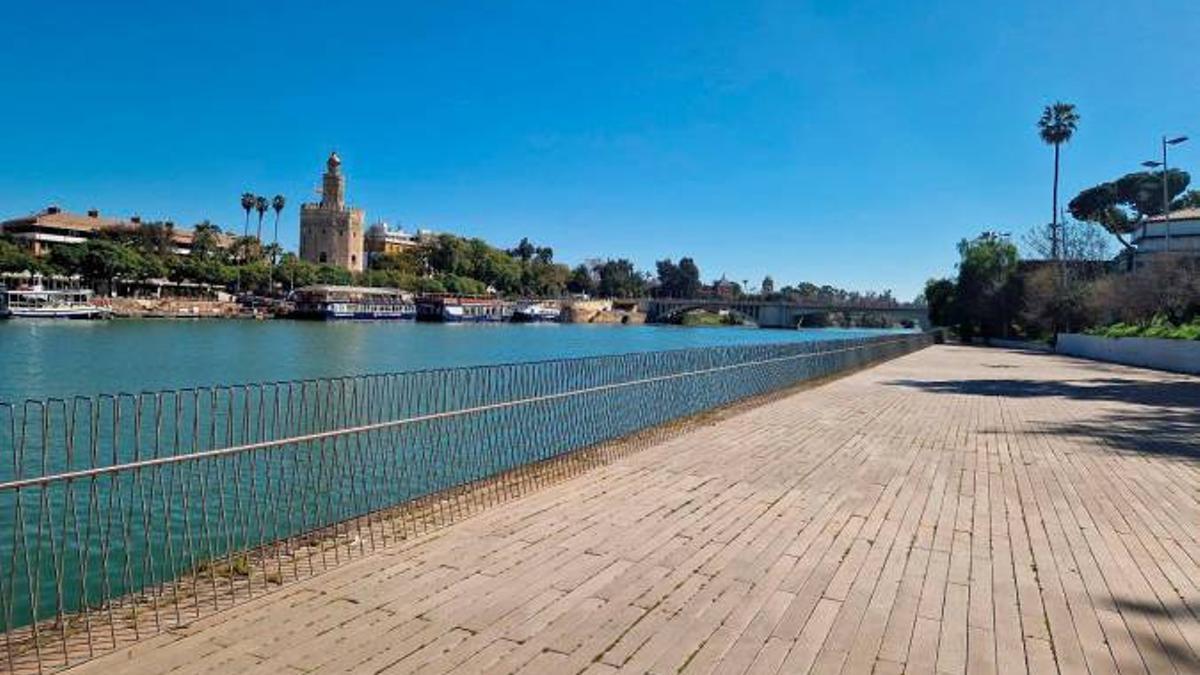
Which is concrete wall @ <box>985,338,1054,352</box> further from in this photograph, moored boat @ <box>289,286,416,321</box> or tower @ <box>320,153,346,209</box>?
tower @ <box>320,153,346,209</box>

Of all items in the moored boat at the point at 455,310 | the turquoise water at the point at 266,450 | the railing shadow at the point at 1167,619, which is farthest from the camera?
the moored boat at the point at 455,310

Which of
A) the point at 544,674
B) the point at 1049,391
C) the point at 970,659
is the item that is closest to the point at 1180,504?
the point at 970,659

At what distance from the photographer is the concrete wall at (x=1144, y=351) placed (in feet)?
107

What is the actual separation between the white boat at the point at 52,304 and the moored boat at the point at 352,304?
26795mm

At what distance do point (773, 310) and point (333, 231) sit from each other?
8920 cm

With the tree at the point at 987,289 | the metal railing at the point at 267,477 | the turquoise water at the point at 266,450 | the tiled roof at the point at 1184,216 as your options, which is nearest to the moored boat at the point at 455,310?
the tree at the point at 987,289

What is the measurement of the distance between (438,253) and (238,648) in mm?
174631

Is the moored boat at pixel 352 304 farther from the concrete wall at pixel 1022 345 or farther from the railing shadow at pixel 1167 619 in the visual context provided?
the railing shadow at pixel 1167 619

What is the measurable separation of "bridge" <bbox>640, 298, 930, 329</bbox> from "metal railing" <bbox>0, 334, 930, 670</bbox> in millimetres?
116363

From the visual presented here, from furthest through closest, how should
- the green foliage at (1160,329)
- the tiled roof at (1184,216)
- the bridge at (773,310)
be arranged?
the bridge at (773,310) < the tiled roof at (1184,216) < the green foliage at (1160,329)

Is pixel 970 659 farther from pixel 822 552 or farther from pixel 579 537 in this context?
pixel 579 537

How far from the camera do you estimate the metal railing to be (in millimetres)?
4898

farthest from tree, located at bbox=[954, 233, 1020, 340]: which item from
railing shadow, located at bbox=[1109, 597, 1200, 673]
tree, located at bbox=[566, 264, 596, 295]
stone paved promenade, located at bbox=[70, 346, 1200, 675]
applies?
tree, located at bbox=[566, 264, 596, 295]

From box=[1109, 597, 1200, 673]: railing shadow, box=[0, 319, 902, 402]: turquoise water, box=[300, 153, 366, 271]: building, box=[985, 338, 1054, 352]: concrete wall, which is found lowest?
box=[0, 319, 902, 402]: turquoise water
